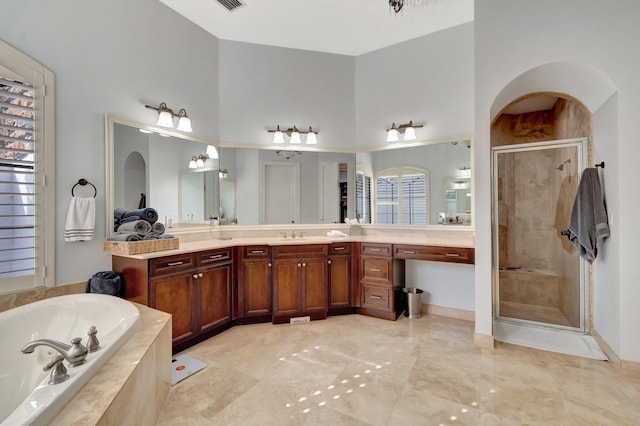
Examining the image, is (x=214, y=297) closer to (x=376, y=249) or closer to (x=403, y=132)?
(x=376, y=249)

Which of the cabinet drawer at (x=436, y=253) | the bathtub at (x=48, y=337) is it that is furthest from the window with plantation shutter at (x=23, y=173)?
the cabinet drawer at (x=436, y=253)

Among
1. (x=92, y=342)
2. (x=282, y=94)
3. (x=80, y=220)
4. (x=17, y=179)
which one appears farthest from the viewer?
(x=282, y=94)

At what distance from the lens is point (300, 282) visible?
321cm

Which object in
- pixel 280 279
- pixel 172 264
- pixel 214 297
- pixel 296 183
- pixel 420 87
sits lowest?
→ pixel 214 297

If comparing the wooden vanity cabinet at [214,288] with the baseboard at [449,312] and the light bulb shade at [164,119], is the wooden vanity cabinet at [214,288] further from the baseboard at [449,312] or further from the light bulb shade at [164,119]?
the baseboard at [449,312]

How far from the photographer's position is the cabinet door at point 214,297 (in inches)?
107

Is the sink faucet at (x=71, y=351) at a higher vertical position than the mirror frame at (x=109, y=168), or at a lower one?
lower

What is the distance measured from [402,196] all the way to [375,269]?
1.00 m

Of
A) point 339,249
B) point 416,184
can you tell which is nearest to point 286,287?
point 339,249

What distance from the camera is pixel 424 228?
3.50 metres

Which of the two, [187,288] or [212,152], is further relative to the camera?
[212,152]

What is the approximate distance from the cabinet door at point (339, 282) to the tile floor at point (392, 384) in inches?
20.9

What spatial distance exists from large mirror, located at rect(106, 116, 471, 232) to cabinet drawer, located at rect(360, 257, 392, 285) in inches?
26.3

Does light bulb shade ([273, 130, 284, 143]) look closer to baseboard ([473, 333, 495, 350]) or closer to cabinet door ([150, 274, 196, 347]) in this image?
cabinet door ([150, 274, 196, 347])
